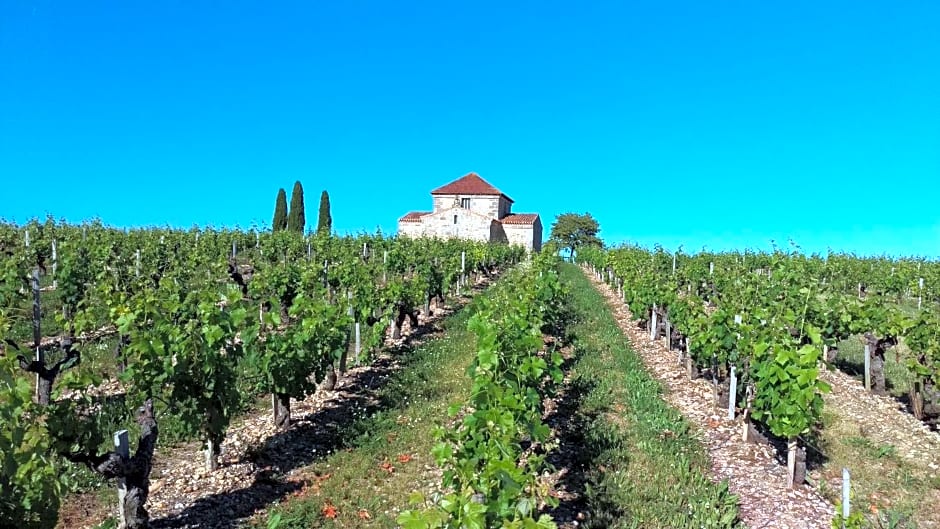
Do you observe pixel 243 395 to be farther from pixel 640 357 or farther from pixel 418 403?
pixel 640 357

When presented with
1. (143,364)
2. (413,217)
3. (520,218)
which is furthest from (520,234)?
(143,364)

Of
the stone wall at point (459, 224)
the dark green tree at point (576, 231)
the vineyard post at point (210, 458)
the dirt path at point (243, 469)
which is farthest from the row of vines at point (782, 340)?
the dark green tree at point (576, 231)

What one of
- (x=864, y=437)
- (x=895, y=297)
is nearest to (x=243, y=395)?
(x=864, y=437)

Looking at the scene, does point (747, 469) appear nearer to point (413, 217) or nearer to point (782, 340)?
point (782, 340)

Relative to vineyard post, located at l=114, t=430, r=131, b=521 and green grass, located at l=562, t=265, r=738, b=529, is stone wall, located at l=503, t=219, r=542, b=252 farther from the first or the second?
vineyard post, located at l=114, t=430, r=131, b=521

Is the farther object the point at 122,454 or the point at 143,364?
the point at 143,364

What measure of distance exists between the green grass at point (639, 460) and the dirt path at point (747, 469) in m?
0.21

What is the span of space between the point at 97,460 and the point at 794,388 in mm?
6677

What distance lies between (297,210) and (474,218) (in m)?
17.1

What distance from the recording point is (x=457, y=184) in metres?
56.4

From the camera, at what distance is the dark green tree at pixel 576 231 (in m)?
69.1

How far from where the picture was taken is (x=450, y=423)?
24.9ft

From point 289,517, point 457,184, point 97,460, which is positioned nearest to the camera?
point 97,460

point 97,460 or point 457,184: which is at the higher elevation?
point 457,184
